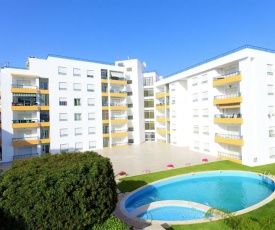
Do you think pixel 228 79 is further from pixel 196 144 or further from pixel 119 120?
pixel 119 120

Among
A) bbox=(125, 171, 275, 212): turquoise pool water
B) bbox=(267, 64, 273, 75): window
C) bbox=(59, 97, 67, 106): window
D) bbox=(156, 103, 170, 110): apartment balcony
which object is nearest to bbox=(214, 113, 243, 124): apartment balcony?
bbox=(267, 64, 273, 75): window

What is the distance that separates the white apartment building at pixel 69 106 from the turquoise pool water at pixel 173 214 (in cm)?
2468

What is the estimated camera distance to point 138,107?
46.6m

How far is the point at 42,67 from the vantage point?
112ft

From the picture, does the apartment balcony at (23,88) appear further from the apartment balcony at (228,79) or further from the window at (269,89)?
the window at (269,89)

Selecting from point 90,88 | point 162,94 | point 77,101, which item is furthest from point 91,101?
point 162,94

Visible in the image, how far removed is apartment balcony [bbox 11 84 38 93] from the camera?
3086cm

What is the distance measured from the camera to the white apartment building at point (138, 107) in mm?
25500

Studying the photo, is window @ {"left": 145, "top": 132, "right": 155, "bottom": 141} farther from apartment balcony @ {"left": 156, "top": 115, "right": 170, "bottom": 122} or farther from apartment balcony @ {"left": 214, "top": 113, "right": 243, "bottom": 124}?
apartment balcony @ {"left": 214, "top": 113, "right": 243, "bottom": 124}

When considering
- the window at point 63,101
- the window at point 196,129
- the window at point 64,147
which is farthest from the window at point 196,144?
the window at point 63,101

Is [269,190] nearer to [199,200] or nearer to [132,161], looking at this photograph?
[199,200]

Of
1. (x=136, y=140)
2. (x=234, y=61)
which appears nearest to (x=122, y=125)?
(x=136, y=140)

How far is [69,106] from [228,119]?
1065 inches

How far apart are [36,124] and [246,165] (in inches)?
1240
